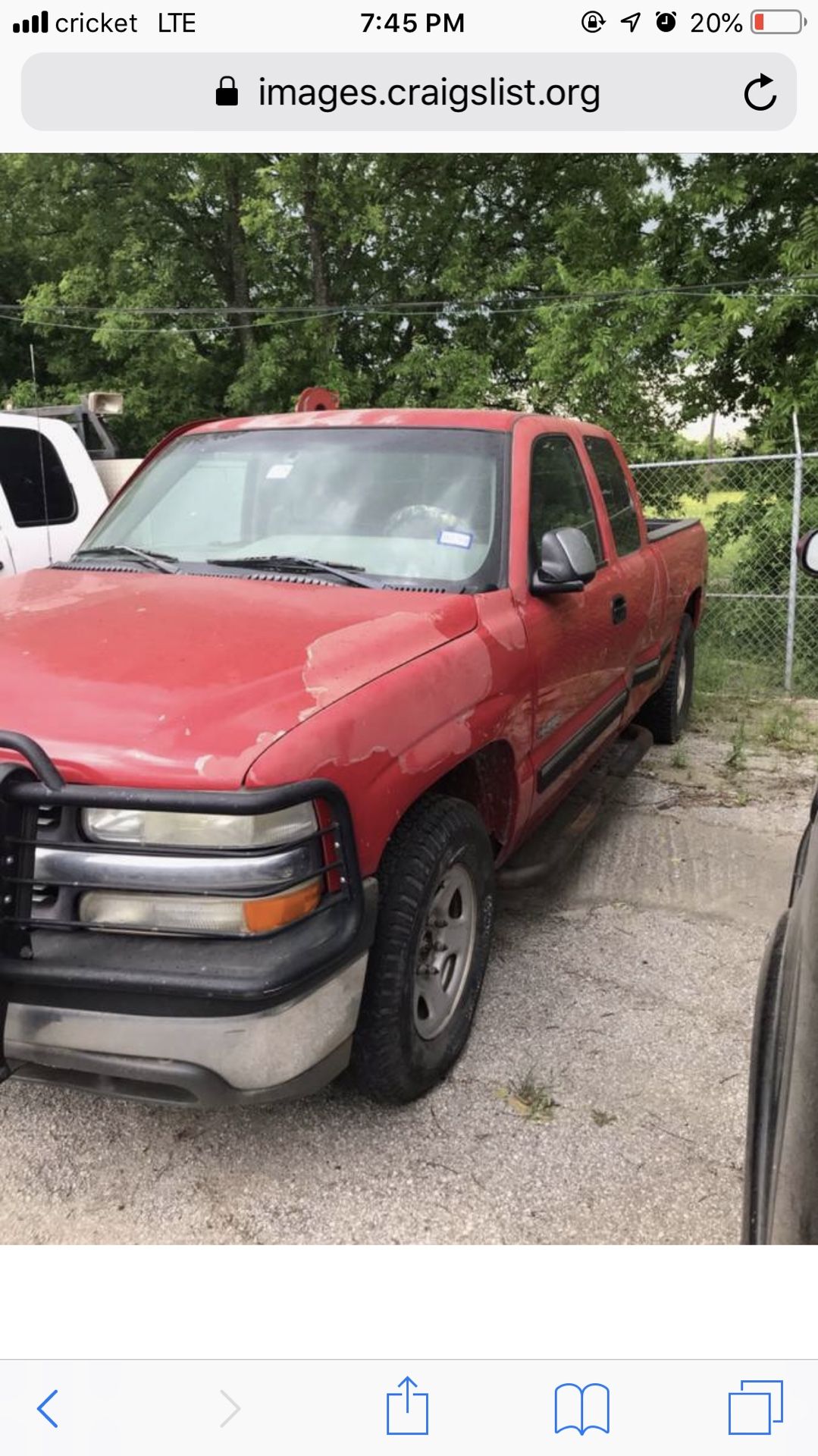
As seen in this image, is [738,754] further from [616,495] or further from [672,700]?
[616,495]

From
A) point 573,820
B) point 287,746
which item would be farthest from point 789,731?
point 287,746

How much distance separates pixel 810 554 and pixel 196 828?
1.66 meters

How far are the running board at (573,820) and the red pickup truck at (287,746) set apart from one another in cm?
20

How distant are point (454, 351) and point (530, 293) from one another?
176 centimetres

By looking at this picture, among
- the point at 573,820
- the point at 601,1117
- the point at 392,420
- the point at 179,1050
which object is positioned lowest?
the point at 601,1117

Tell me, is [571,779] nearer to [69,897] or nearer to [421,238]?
[69,897]

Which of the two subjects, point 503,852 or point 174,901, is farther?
point 503,852

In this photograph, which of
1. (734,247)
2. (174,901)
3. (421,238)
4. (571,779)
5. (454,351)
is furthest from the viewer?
(421,238)

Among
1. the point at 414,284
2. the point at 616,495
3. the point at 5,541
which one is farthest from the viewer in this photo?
the point at 414,284

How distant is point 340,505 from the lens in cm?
338

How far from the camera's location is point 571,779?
3.92 metres

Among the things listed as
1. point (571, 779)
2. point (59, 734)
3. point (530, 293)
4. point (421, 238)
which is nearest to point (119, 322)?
point (421, 238)

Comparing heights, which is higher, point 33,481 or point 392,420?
point 392,420

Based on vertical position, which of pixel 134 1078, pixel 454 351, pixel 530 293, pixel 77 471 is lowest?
pixel 134 1078
